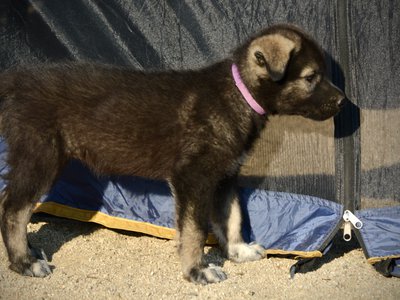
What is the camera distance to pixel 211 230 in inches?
234

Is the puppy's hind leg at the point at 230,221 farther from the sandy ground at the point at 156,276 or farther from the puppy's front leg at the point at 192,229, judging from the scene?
the puppy's front leg at the point at 192,229

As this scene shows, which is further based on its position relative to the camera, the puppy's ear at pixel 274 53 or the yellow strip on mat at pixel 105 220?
the yellow strip on mat at pixel 105 220

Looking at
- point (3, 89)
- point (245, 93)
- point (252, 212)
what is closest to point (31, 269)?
→ point (3, 89)

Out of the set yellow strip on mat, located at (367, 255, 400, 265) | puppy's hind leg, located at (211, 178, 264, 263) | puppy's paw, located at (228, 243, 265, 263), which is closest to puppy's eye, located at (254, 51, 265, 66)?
puppy's hind leg, located at (211, 178, 264, 263)

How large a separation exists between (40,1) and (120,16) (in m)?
0.75

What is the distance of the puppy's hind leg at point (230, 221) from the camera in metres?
5.75

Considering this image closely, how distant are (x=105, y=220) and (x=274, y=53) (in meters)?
2.19

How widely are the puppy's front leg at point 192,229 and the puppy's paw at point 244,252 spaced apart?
1.38 ft

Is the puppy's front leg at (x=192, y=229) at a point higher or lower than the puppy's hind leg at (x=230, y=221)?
higher

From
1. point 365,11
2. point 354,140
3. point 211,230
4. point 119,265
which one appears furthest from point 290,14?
point 119,265

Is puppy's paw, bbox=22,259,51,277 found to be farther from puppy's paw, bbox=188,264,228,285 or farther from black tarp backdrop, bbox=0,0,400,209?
black tarp backdrop, bbox=0,0,400,209

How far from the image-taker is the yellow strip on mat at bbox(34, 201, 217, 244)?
241 inches

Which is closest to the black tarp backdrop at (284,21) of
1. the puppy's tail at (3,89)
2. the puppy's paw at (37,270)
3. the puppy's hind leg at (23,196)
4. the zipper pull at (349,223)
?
the zipper pull at (349,223)

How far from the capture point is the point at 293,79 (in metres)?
5.34
